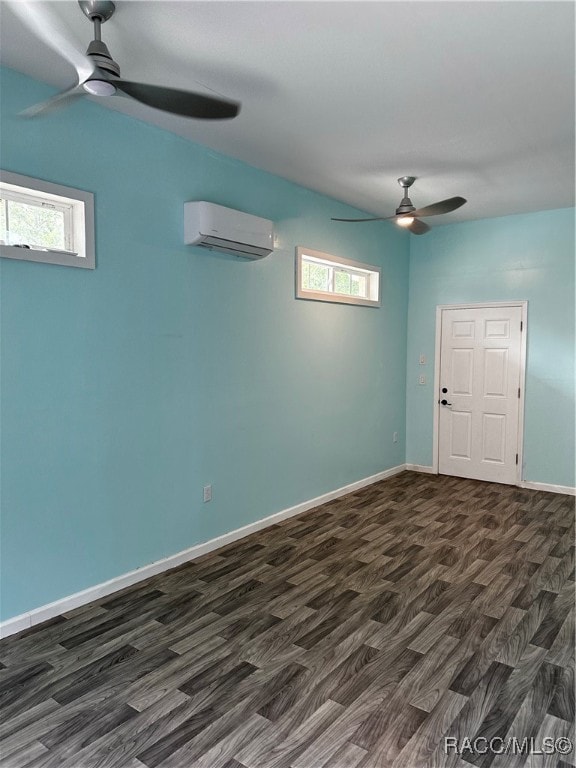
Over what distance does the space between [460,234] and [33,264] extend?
4.71 metres

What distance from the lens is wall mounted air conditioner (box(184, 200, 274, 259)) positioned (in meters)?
3.44

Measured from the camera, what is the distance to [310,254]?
4.69m

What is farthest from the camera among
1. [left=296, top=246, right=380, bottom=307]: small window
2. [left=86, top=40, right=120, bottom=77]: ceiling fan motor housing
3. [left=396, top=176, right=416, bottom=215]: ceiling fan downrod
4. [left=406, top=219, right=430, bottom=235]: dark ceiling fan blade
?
[left=296, top=246, right=380, bottom=307]: small window

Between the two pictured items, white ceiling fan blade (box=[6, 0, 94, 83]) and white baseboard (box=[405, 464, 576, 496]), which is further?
white baseboard (box=[405, 464, 576, 496])

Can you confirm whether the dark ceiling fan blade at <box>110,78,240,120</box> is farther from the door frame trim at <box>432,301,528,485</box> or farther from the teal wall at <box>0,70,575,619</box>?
the door frame trim at <box>432,301,528,485</box>

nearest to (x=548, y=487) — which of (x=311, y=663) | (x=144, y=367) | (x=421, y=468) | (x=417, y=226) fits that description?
(x=421, y=468)

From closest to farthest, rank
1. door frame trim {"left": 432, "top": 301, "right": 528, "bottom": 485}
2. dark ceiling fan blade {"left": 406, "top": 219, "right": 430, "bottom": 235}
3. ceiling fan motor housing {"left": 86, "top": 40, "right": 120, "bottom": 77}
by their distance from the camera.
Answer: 1. ceiling fan motor housing {"left": 86, "top": 40, "right": 120, "bottom": 77}
2. dark ceiling fan blade {"left": 406, "top": 219, "right": 430, "bottom": 235}
3. door frame trim {"left": 432, "top": 301, "right": 528, "bottom": 485}

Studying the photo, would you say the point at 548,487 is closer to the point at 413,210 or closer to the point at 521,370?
the point at 521,370

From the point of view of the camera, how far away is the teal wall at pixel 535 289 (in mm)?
5219

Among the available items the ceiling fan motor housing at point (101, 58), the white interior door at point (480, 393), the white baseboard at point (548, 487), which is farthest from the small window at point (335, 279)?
the ceiling fan motor housing at point (101, 58)

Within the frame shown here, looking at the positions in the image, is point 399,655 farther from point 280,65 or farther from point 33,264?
point 280,65

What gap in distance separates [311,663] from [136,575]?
1373 millimetres

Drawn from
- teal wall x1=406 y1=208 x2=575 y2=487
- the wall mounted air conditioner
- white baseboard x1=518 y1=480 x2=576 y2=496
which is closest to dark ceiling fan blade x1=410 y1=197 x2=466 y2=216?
the wall mounted air conditioner

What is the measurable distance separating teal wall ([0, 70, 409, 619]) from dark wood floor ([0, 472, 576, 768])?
1.31 ft
